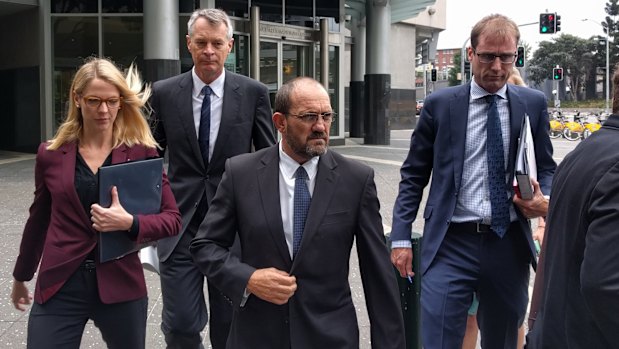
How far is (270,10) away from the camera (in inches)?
813

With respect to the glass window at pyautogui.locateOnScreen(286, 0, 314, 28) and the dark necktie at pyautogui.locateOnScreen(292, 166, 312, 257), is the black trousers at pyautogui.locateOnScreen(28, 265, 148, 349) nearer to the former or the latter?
the dark necktie at pyautogui.locateOnScreen(292, 166, 312, 257)

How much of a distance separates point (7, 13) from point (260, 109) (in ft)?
59.0

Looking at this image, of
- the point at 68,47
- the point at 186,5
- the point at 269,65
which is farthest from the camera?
the point at 269,65

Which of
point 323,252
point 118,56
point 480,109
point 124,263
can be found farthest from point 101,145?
point 118,56

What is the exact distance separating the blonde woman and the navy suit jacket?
1289mm

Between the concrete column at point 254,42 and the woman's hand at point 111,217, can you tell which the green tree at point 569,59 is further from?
the woman's hand at point 111,217

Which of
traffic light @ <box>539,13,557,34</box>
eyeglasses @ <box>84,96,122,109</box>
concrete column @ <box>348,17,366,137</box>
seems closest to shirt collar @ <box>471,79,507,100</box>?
eyeglasses @ <box>84,96,122,109</box>

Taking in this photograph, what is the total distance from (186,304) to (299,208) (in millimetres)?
1357

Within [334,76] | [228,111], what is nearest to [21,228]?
[228,111]

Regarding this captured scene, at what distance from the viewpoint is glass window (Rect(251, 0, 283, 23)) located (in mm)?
20422

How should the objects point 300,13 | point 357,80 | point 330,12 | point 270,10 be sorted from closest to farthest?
point 270,10
point 300,13
point 330,12
point 357,80

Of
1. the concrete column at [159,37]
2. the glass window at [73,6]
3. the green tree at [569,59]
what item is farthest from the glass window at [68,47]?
the green tree at [569,59]

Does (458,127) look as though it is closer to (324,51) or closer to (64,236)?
(64,236)

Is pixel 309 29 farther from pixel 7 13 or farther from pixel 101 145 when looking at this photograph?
pixel 101 145
